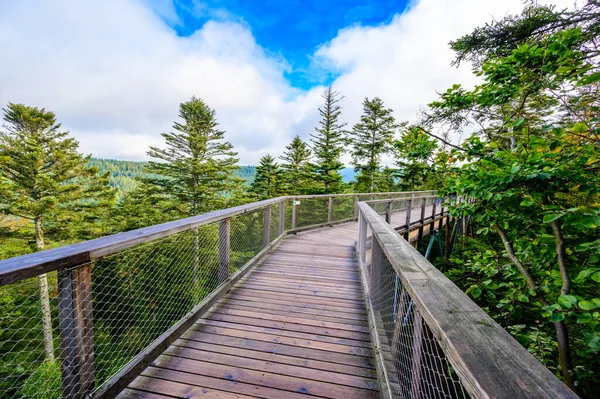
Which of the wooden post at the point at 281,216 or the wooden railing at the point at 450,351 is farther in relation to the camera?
the wooden post at the point at 281,216

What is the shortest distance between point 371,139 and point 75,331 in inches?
946

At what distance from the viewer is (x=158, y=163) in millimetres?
18359

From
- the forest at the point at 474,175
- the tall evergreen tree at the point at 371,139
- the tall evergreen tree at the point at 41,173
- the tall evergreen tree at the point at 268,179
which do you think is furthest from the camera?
the tall evergreen tree at the point at 268,179

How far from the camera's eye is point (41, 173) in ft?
49.4

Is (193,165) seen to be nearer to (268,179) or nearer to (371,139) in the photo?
(268,179)

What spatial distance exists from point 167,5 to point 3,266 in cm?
1594

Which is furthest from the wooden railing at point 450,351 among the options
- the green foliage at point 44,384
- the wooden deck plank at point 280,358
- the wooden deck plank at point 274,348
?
the green foliage at point 44,384

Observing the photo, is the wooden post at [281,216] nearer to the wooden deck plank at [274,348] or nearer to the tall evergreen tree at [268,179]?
the wooden deck plank at [274,348]

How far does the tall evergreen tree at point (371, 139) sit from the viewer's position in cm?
2273

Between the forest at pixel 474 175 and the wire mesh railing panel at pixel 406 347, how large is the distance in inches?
35.2

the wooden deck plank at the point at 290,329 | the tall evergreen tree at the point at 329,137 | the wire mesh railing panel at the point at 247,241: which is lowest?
the wooden deck plank at the point at 290,329

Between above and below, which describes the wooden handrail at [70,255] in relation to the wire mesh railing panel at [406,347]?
above

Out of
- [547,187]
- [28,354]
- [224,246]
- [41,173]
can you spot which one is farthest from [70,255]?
[41,173]

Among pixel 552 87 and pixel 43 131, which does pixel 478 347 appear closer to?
pixel 552 87
